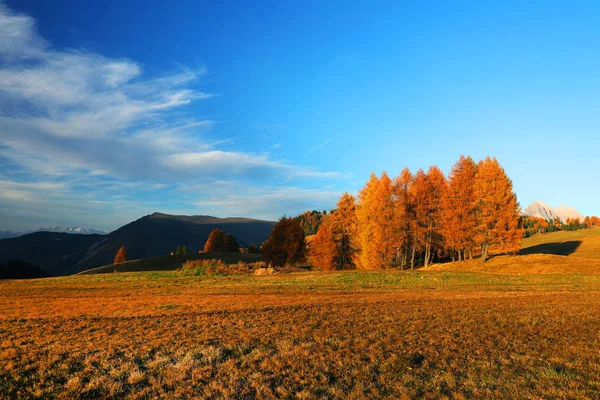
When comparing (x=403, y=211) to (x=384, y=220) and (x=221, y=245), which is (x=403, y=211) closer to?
(x=384, y=220)

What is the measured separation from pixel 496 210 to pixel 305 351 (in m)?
42.4

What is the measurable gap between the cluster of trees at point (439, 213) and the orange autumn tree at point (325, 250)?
6877 millimetres

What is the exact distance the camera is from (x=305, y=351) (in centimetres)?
877

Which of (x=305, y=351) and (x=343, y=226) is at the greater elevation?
(x=343, y=226)

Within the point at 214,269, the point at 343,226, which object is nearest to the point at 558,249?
the point at 343,226

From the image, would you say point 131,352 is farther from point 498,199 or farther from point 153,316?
point 498,199

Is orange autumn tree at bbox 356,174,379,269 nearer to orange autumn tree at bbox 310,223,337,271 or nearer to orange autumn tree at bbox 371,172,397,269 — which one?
orange autumn tree at bbox 371,172,397,269

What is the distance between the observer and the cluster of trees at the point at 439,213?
43469 millimetres

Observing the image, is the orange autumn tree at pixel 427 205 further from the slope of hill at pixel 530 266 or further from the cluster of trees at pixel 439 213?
the slope of hill at pixel 530 266

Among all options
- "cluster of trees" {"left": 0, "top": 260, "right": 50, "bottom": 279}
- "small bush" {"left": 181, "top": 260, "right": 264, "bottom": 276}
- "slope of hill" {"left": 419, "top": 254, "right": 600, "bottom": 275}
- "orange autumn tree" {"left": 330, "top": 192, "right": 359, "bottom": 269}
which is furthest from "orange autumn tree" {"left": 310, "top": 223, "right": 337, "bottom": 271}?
"cluster of trees" {"left": 0, "top": 260, "right": 50, "bottom": 279}

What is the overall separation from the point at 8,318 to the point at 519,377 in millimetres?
18020

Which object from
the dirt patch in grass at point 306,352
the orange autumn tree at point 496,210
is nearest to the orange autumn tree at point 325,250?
the orange autumn tree at point 496,210

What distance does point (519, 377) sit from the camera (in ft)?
22.7

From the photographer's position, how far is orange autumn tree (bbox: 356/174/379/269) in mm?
47312
